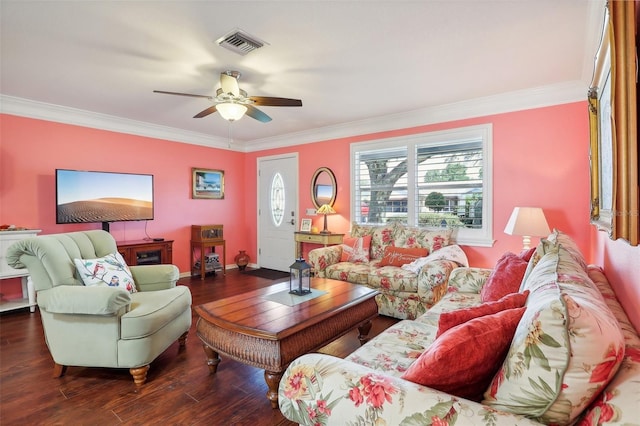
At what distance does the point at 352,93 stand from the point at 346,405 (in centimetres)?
313

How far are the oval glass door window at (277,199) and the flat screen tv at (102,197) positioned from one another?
2.00 metres

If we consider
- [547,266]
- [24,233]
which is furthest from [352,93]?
[24,233]

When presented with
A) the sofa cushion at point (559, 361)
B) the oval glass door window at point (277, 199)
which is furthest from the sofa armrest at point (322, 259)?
the sofa cushion at point (559, 361)

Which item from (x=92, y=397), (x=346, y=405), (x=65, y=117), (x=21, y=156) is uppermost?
(x=65, y=117)

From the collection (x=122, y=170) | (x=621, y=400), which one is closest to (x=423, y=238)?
(x=621, y=400)

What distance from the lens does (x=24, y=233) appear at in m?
3.45

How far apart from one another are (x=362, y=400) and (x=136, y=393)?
1.73 m

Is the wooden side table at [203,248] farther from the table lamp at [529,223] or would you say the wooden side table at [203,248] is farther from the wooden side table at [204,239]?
the table lamp at [529,223]

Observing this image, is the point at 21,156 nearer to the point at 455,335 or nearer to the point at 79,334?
the point at 79,334

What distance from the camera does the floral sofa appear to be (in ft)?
2.46

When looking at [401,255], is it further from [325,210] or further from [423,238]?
[325,210]

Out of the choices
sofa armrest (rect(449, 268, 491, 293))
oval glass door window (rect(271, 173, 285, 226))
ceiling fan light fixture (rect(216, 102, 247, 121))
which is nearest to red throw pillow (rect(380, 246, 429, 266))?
sofa armrest (rect(449, 268, 491, 293))

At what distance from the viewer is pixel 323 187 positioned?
5117mm

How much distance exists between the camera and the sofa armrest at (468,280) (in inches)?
102
